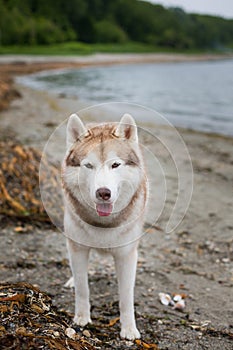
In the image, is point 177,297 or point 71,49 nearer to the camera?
point 177,297

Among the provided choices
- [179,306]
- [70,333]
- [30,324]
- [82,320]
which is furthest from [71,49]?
[30,324]

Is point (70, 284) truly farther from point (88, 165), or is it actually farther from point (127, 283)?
point (88, 165)

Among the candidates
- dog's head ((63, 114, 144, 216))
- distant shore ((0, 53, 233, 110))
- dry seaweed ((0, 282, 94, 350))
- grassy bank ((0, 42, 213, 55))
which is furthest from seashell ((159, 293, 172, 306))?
grassy bank ((0, 42, 213, 55))

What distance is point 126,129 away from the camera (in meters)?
3.58

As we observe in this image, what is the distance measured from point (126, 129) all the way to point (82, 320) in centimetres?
206

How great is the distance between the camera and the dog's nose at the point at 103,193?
3186mm

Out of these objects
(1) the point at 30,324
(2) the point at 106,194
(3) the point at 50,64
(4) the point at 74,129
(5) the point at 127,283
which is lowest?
(3) the point at 50,64

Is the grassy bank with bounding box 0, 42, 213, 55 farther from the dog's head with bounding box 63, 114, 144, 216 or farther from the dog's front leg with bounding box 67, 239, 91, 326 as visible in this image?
the dog's head with bounding box 63, 114, 144, 216

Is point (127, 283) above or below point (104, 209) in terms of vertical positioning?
below

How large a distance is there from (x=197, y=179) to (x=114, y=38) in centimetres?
11566

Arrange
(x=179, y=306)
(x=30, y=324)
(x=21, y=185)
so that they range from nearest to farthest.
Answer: (x=30, y=324) < (x=179, y=306) < (x=21, y=185)

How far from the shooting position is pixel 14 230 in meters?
6.27

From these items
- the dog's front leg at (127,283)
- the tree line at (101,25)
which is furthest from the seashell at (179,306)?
the tree line at (101,25)

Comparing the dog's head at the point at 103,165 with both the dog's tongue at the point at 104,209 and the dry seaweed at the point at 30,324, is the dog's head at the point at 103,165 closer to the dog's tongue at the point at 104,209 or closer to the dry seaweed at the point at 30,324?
the dog's tongue at the point at 104,209
